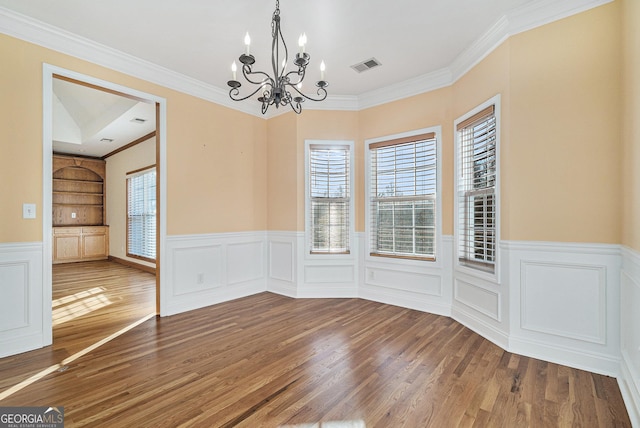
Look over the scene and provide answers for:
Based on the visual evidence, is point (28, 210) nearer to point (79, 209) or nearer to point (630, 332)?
point (630, 332)

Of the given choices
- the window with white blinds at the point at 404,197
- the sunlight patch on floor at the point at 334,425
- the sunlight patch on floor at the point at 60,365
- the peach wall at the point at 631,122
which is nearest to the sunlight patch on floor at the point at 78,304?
the sunlight patch on floor at the point at 60,365

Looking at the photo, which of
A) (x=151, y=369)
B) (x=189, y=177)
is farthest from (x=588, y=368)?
(x=189, y=177)

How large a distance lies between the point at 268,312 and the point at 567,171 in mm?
3407

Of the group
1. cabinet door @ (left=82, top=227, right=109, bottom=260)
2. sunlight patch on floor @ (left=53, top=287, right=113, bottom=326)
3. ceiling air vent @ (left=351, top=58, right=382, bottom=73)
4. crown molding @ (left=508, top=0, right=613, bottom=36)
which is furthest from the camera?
cabinet door @ (left=82, top=227, right=109, bottom=260)

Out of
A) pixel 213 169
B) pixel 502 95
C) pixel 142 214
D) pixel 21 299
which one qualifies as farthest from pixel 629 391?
pixel 142 214

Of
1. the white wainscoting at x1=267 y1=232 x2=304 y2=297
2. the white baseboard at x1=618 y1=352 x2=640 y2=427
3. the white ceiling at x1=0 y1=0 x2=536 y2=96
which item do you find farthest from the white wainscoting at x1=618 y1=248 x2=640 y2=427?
the white wainscoting at x1=267 y1=232 x2=304 y2=297

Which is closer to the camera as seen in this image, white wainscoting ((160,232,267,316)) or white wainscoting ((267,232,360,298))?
white wainscoting ((160,232,267,316))

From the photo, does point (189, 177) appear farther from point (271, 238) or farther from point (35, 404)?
point (35, 404)

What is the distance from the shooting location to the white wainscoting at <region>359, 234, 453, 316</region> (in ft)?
12.2

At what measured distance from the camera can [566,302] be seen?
8.30 feet

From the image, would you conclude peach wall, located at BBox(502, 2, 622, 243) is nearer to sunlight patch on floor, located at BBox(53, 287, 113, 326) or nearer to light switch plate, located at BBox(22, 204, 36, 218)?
light switch plate, located at BBox(22, 204, 36, 218)

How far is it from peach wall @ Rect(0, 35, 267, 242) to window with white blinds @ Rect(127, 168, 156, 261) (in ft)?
9.79

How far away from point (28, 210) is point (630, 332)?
16.2 ft

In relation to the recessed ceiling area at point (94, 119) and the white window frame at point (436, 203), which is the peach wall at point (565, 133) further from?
the recessed ceiling area at point (94, 119)
